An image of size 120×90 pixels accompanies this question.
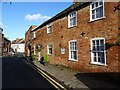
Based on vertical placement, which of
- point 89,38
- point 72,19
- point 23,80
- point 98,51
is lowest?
point 23,80

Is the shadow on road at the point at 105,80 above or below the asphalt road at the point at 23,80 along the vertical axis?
above

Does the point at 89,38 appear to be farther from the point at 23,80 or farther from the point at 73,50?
the point at 23,80

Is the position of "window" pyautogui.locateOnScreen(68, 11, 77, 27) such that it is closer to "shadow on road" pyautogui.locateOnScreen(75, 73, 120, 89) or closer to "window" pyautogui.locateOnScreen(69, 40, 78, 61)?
"window" pyautogui.locateOnScreen(69, 40, 78, 61)

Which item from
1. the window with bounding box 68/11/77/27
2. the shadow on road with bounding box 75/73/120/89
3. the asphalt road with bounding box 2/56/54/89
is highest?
the window with bounding box 68/11/77/27

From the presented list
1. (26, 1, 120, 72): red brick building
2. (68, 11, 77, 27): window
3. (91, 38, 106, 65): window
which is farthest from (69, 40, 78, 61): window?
(91, 38, 106, 65): window

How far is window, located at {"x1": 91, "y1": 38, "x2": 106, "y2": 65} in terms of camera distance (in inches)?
508

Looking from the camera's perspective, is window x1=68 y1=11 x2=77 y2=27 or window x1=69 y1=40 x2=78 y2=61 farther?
window x1=68 y1=11 x2=77 y2=27

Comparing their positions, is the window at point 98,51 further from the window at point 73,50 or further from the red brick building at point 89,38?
the window at point 73,50

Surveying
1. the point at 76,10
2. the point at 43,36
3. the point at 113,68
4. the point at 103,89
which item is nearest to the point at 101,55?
the point at 113,68

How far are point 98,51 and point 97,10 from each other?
114 inches

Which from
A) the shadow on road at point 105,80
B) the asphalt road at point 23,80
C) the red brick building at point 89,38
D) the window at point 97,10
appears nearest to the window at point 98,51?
the red brick building at point 89,38

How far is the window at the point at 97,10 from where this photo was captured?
1335 cm

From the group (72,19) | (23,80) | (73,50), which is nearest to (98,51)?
(73,50)

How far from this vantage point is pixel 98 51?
13.3 meters
